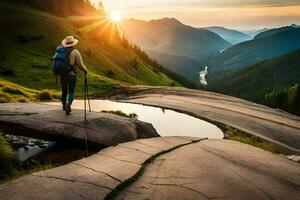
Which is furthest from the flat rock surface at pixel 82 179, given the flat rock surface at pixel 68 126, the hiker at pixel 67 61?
the hiker at pixel 67 61

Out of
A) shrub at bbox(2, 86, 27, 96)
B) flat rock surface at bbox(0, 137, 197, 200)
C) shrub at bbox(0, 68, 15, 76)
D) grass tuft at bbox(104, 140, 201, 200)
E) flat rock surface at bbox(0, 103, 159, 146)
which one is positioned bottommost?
grass tuft at bbox(104, 140, 201, 200)

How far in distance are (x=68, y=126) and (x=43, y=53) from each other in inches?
3580

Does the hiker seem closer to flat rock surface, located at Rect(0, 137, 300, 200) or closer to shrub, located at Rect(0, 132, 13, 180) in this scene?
flat rock surface, located at Rect(0, 137, 300, 200)

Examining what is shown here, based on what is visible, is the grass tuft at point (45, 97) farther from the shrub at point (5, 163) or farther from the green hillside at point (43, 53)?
the shrub at point (5, 163)

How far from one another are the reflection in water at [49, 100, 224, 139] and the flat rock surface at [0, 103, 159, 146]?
5.17 m

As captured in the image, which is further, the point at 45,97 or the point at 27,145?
the point at 45,97

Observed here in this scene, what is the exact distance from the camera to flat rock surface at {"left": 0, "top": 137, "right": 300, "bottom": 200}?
11.5 m

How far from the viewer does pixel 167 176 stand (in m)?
13.8

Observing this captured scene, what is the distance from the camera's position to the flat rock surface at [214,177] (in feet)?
40.9

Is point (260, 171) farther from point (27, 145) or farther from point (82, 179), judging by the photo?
point (27, 145)

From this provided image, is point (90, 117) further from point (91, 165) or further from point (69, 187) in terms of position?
point (69, 187)

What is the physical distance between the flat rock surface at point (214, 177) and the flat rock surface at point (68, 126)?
3.30 metres

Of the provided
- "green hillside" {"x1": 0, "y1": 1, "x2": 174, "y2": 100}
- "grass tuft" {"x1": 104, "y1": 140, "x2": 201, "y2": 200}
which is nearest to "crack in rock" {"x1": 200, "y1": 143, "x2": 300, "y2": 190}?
"grass tuft" {"x1": 104, "y1": 140, "x2": 201, "y2": 200}

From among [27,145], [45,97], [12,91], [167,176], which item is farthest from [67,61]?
[12,91]
